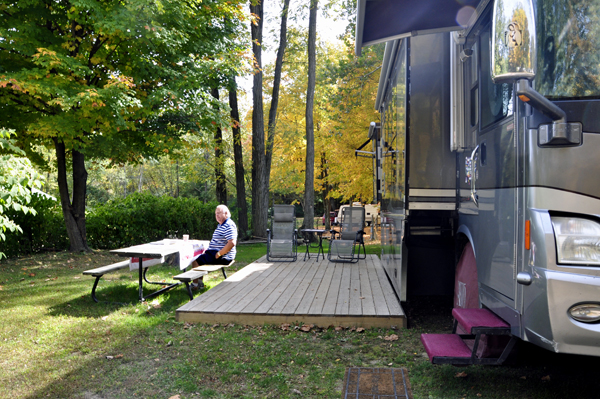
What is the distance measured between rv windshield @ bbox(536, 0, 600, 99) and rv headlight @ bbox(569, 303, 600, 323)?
3.69 ft

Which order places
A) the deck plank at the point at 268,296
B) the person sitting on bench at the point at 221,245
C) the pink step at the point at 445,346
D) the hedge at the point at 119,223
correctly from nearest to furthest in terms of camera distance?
the pink step at the point at 445,346, the deck plank at the point at 268,296, the person sitting on bench at the point at 221,245, the hedge at the point at 119,223

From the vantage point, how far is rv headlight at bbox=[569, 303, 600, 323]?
2.37 m

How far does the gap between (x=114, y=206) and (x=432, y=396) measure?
1122cm

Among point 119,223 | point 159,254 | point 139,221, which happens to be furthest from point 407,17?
point 119,223

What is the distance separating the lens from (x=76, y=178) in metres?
11.6

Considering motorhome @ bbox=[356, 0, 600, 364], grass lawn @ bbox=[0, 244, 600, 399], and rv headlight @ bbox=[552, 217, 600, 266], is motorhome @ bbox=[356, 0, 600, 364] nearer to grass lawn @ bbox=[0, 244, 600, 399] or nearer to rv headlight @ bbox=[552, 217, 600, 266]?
rv headlight @ bbox=[552, 217, 600, 266]

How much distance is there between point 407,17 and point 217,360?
360cm

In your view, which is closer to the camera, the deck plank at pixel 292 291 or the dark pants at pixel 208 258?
the deck plank at pixel 292 291

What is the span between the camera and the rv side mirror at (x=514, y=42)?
2.32m

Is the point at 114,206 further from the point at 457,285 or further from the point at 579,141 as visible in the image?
the point at 579,141

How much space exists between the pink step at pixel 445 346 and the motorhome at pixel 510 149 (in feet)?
0.17

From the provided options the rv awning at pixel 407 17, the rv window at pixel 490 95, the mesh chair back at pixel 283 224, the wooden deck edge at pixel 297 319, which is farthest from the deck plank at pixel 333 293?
the rv awning at pixel 407 17

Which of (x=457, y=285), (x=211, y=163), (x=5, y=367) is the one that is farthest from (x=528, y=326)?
(x=211, y=163)

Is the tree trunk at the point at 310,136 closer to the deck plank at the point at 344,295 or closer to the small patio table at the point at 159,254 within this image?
the deck plank at the point at 344,295
